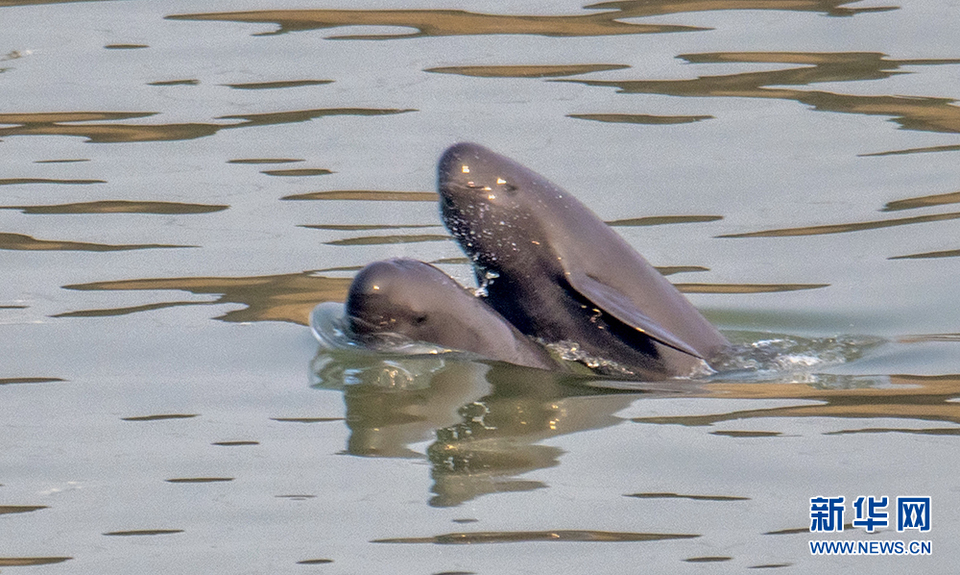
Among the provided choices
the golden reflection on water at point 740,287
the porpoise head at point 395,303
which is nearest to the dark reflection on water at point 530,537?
the porpoise head at point 395,303

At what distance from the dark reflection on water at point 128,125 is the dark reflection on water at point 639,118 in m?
1.31

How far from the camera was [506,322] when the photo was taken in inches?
291

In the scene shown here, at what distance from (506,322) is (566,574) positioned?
2.54 meters

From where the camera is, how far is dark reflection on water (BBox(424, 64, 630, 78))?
11.6 metres

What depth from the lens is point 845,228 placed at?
9.22 metres

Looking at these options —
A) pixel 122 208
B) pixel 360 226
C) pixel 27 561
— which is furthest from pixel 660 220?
pixel 27 561

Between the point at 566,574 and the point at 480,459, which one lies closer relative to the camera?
the point at 566,574

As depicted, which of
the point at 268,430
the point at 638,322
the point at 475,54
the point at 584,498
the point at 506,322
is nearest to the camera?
the point at 584,498

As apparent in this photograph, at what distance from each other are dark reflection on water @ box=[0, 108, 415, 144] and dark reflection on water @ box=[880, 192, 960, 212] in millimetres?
3499

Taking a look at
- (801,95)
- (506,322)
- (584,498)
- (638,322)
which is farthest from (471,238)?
(801,95)

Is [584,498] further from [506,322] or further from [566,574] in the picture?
[506,322]

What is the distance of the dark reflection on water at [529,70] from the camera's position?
11.6 metres

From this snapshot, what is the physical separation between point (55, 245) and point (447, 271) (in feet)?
7.40

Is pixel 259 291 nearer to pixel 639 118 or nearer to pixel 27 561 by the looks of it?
pixel 27 561
